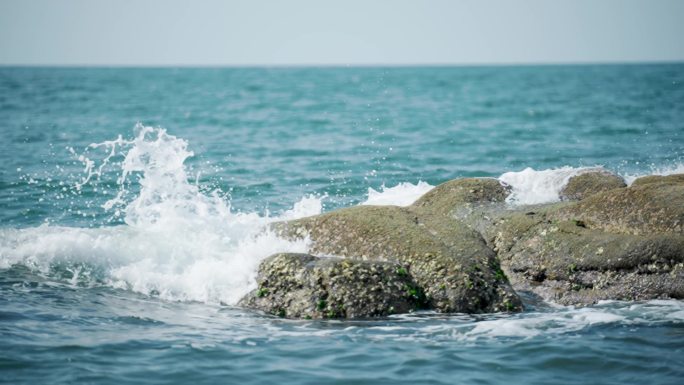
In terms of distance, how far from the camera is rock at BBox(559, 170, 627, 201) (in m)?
12.0

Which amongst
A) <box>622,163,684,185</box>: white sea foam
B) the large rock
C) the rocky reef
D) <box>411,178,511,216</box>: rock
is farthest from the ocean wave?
<box>622,163,684,185</box>: white sea foam

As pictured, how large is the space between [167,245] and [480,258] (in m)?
5.16

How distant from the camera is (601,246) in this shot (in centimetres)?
959

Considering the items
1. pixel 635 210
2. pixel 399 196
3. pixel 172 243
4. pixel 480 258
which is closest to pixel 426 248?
pixel 480 258

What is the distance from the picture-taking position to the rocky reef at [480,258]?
9.03m

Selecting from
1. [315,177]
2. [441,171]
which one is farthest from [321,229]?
[441,171]

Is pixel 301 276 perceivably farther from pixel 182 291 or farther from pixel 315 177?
pixel 315 177

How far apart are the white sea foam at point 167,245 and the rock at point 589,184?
15.3 ft

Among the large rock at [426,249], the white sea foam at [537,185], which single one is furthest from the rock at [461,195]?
the large rock at [426,249]

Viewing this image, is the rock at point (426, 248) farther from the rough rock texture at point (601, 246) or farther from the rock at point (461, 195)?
the rough rock texture at point (601, 246)

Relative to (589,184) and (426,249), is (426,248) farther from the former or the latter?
(589,184)

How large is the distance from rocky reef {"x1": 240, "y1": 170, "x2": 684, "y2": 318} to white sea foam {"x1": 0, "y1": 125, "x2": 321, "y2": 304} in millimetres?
694

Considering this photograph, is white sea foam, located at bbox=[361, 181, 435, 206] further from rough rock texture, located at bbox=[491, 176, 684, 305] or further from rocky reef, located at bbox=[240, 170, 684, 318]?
rough rock texture, located at bbox=[491, 176, 684, 305]

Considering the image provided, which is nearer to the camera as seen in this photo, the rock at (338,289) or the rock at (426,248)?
the rock at (338,289)
